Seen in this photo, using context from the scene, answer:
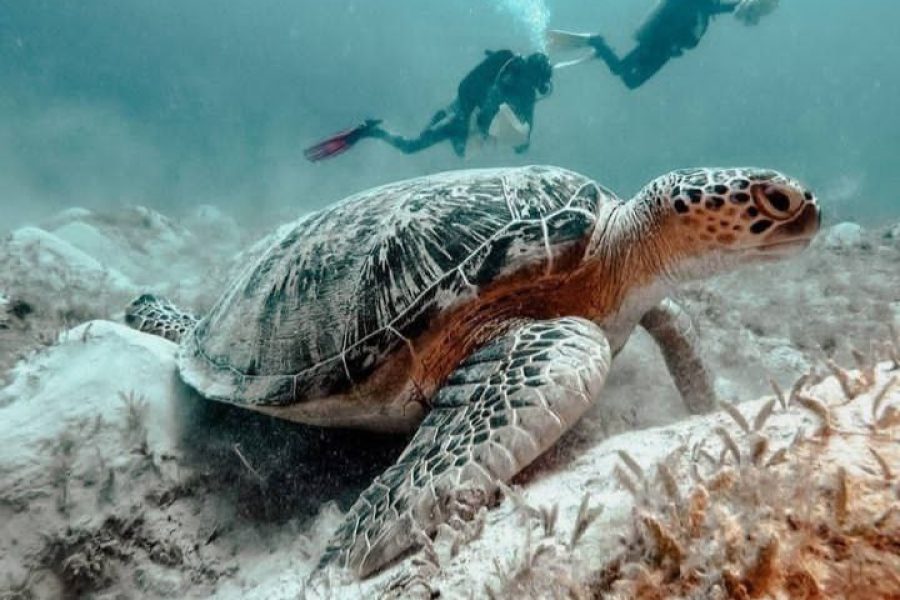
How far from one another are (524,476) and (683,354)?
178 centimetres

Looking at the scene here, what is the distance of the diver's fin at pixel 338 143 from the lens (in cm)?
825

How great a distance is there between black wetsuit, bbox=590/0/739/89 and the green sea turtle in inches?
346

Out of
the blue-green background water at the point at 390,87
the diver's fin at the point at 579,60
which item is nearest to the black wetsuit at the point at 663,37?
the diver's fin at the point at 579,60

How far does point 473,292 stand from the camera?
235 centimetres

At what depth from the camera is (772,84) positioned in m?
115

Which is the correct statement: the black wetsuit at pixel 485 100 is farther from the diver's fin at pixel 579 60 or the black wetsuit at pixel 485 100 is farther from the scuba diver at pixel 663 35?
the scuba diver at pixel 663 35

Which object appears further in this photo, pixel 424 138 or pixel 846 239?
pixel 424 138

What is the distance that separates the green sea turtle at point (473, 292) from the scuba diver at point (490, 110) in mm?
6355

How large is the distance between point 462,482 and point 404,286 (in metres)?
1.12

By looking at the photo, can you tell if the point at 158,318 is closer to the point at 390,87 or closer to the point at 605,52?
the point at 605,52

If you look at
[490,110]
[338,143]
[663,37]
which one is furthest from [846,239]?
[338,143]

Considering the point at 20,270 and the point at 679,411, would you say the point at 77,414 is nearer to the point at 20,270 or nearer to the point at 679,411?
the point at 679,411

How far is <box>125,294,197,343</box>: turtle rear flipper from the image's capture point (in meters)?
3.75

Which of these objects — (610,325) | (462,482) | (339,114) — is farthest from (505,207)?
(339,114)
